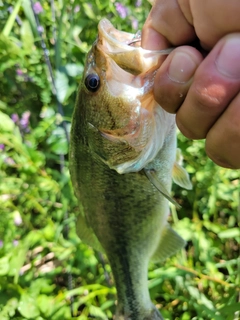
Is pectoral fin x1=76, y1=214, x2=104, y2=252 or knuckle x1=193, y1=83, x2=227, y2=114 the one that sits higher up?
knuckle x1=193, y1=83, x2=227, y2=114

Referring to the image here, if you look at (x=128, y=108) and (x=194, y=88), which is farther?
(x=128, y=108)

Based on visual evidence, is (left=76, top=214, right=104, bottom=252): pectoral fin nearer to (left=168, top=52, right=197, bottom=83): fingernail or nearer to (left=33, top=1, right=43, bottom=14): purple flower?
(left=168, top=52, right=197, bottom=83): fingernail

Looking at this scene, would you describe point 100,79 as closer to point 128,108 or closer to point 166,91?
point 128,108

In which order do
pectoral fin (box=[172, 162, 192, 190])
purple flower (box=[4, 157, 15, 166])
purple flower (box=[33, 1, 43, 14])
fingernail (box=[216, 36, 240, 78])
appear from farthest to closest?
1. purple flower (box=[33, 1, 43, 14])
2. purple flower (box=[4, 157, 15, 166])
3. pectoral fin (box=[172, 162, 192, 190])
4. fingernail (box=[216, 36, 240, 78])

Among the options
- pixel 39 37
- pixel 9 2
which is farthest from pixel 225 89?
pixel 9 2

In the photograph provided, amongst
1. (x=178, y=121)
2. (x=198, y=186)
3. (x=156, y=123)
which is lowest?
(x=198, y=186)

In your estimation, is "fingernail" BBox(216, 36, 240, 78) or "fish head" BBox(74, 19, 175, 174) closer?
"fingernail" BBox(216, 36, 240, 78)

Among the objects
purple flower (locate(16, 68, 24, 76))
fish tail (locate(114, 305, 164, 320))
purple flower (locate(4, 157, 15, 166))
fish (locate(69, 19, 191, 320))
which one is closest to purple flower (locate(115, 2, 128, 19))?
purple flower (locate(16, 68, 24, 76))
